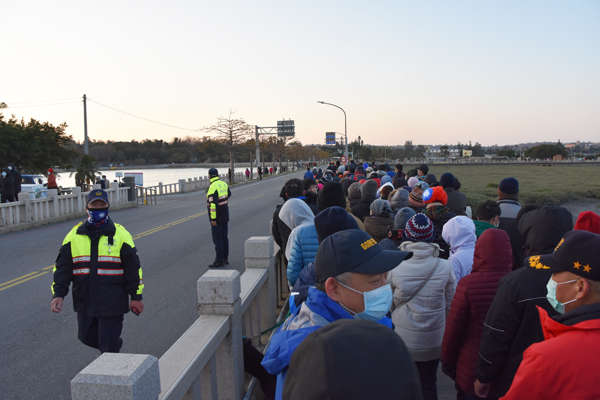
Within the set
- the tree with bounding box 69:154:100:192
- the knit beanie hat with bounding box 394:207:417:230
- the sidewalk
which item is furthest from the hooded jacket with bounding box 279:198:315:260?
the tree with bounding box 69:154:100:192

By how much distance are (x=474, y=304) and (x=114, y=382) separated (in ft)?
8.32

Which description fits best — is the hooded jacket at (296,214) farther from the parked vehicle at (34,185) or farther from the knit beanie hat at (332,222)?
the parked vehicle at (34,185)

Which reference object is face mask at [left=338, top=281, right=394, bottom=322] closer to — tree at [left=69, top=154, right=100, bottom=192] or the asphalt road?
the asphalt road

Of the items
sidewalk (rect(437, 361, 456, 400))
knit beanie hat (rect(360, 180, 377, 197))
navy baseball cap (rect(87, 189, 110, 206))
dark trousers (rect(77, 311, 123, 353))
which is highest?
navy baseball cap (rect(87, 189, 110, 206))

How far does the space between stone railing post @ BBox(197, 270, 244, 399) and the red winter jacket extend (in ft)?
5.63

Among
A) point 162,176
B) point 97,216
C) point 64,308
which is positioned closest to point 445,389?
point 97,216

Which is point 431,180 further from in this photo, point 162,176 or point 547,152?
point 547,152

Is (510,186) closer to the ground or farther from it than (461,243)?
farther from it

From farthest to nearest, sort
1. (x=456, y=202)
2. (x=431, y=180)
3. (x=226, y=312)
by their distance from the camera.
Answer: (x=431, y=180) < (x=456, y=202) < (x=226, y=312)

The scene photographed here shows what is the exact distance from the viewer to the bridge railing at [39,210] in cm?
1505

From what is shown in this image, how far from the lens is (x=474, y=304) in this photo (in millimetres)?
3121

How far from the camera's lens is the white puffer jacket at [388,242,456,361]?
335cm

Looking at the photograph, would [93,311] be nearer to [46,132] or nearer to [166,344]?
[166,344]

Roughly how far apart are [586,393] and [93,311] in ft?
13.0
